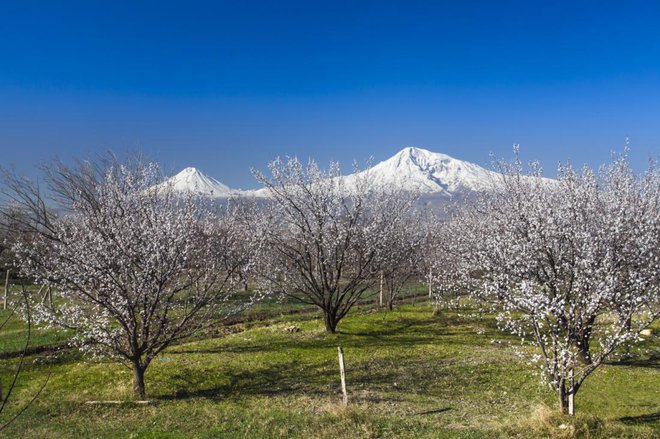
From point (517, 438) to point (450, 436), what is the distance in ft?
5.68

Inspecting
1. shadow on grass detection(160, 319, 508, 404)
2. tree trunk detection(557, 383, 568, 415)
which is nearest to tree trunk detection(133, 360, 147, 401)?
shadow on grass detection(160, 319, 508, 404)

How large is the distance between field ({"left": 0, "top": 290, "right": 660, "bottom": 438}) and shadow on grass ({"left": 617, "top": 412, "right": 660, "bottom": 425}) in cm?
5

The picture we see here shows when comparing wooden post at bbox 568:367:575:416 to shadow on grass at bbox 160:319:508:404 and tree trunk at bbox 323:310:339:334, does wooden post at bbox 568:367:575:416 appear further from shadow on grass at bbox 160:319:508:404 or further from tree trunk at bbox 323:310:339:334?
tree trunk at bbox 323:310:339:334

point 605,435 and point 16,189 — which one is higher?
point 16,189

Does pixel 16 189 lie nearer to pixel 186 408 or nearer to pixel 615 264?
pixel 186 408

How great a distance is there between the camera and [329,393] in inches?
697

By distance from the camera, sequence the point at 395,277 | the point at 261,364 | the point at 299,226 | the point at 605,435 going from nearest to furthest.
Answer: the point at 605,435
the point at 261,364
the point at 299,226
the point at 395,277

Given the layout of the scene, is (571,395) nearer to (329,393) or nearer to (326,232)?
(329,393)

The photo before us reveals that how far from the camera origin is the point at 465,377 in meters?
19.5

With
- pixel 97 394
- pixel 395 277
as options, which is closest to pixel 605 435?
pixel 97 394

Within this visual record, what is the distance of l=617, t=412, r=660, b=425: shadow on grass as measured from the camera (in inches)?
553

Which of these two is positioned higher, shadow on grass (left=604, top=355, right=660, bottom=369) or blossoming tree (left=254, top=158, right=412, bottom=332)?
blossoming tree (left=254, top=158, right=412, bottom=332)

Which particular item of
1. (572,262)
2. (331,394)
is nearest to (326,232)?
(331,394)

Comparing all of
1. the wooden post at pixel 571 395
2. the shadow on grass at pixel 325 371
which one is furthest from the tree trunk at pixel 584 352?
the wooden post at pixel 571 395
